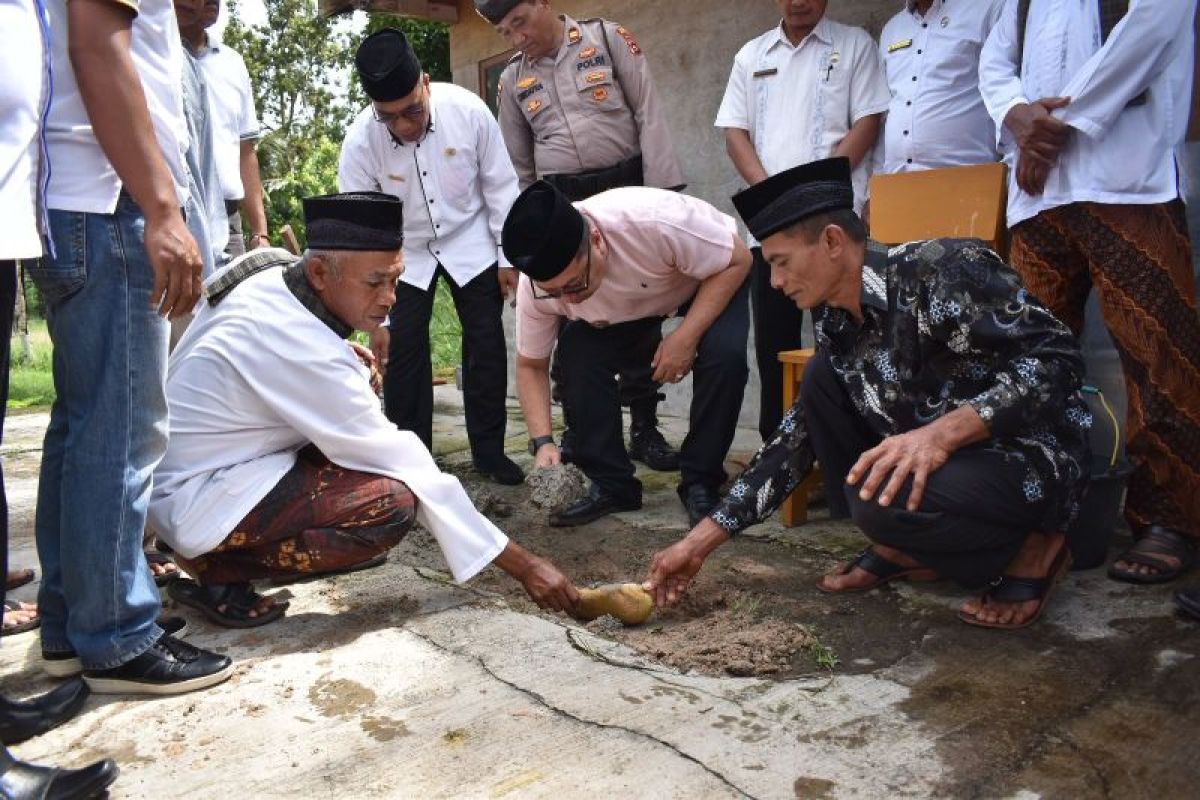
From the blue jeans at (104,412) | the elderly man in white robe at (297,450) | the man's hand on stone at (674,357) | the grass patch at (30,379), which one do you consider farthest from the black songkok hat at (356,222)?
the grass patch at (30,379)

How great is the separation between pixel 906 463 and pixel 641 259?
1426mm

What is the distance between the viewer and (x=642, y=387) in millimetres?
4266

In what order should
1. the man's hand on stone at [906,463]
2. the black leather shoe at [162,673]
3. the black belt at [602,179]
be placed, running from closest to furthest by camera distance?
the black leather shoe at [162,673] → the man's hand on stone at [906,463] → the black belt at [602,179]

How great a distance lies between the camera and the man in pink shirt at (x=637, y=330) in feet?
11.2

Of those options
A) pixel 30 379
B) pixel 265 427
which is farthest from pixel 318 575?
pixel 30 379

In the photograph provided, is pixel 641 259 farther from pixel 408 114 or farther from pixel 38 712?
pixel 38 712

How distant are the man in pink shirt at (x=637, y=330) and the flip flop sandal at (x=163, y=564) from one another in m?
1.22

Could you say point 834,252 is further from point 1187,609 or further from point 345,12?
point 345,12

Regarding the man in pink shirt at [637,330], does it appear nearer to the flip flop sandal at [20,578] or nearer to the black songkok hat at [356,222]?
the black songkok hat at [356,222]

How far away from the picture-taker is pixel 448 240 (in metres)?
4.33

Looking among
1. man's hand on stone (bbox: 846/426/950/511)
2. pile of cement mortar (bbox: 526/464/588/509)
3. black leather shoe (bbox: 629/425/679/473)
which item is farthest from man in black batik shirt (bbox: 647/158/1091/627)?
black leather shoe (bbox: 629/425/679/473)

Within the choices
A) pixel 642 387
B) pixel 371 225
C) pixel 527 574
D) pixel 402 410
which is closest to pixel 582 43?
pixel 642 387

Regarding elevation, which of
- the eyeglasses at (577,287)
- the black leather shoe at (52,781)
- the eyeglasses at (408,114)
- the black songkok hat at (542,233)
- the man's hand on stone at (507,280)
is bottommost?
the black leather shoe at (52,781)

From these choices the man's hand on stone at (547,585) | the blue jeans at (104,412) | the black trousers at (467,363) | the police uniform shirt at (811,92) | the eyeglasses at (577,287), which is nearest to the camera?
the blue jeans at (104,412)
